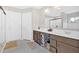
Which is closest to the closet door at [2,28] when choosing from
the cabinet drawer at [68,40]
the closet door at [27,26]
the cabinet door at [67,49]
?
the closet door at [27,26]

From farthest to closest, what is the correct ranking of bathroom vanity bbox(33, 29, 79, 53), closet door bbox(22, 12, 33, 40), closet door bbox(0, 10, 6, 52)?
bathroom vanity bbox(33, 29, 79, 53)
closet door bbox(22, 12, 33, 40)
closet door bbox(0, 10, 6, 52)

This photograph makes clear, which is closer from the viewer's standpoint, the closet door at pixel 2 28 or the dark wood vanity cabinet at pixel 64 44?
the closet door at pixel 2 28

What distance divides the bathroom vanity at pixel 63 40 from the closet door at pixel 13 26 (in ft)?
0.57

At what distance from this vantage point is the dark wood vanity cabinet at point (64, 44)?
3.49 feet

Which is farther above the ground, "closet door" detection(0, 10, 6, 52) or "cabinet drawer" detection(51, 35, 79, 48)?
"closet door" detection(0, 10, 6, 52)

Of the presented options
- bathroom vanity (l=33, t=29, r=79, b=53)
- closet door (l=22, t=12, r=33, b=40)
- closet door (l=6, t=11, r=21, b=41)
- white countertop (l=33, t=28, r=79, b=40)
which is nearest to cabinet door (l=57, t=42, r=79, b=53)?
bathroom vanity (l=33, t=29, r=79, b=53)

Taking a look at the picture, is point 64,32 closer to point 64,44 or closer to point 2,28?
point 64,44

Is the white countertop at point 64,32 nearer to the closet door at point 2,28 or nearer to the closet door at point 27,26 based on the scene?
the closet door at point 27,26

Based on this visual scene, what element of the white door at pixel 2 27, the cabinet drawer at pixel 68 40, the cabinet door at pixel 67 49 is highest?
the white door at pixel 2 27

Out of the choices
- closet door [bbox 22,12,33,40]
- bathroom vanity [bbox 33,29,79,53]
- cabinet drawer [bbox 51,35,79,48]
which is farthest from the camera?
cabinet drawer [bbox 51,35,79,48]

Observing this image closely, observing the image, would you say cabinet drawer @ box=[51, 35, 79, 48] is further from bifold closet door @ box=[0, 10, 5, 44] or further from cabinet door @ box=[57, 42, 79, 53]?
bifold closet door @ box=[0, 10, 5, 44]

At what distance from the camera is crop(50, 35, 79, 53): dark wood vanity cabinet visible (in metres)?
1.06

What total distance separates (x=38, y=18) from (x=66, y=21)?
0.60 meters

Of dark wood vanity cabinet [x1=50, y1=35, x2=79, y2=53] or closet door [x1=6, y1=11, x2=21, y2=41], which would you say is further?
dark wood vanity cabinet [x1=50, y1=35, x2=79, y2=53]
